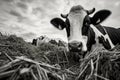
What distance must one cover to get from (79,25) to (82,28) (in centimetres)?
13

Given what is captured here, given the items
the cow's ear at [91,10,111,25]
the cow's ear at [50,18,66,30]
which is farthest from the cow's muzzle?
the cow's ear at [50,18,66,30]

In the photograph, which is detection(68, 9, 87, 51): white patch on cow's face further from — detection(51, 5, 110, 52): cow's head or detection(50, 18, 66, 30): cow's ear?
detection(50, 18, 66, 30): cow's ear

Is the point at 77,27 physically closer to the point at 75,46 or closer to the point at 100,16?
the point at 75,46

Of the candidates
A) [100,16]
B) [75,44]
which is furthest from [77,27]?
[100,16]

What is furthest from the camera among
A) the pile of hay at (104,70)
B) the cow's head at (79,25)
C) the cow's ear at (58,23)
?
the cow's ear at (58,23)

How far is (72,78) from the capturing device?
1.54m

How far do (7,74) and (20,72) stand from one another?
151mm

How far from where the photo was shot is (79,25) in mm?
3270

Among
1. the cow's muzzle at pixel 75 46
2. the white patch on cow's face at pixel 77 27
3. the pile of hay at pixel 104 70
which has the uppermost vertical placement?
the white patch on cow's face at pixel 77 27

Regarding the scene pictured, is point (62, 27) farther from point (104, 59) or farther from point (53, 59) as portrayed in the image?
point (104, 59)

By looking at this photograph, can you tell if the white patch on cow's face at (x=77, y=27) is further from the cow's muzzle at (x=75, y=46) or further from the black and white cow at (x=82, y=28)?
the cow's muzzle at (x=75, y=46)

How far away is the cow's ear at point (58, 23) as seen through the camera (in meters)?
4.27

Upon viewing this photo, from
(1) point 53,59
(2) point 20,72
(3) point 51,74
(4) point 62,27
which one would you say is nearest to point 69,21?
→ (4) point 62,27

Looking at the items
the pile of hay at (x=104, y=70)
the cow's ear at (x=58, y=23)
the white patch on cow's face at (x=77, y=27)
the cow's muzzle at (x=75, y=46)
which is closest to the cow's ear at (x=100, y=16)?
the white patch on cow's face at (x=77, y=27)
